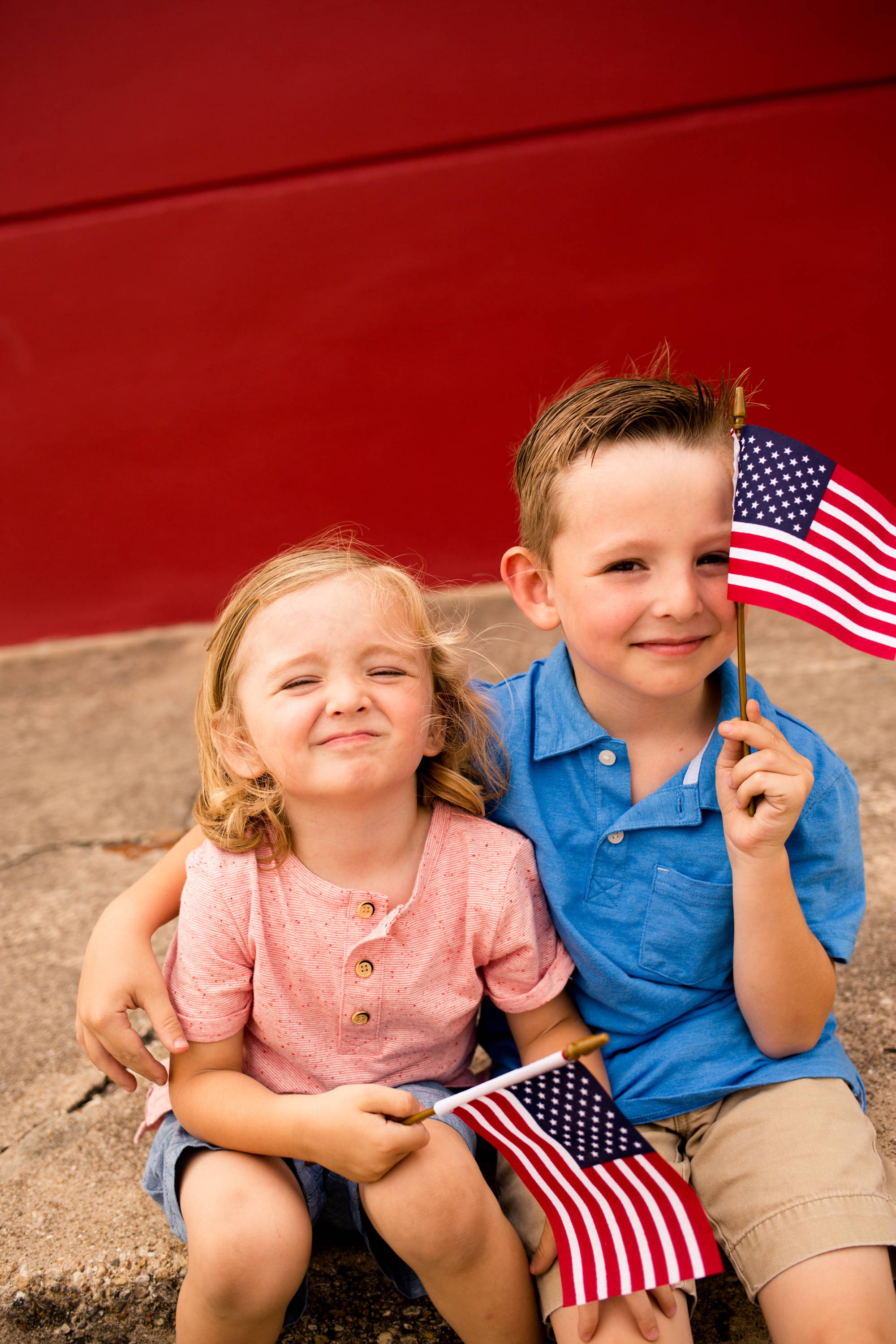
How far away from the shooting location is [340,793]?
4.10 ft

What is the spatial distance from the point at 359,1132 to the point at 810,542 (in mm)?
821

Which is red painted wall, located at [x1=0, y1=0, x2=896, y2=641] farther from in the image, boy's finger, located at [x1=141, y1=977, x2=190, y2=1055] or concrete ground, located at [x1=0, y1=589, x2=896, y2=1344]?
boy's finger, located at [x1=141, y1=977, x2=190, y2=1055]

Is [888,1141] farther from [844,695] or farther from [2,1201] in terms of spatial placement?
[844,695]

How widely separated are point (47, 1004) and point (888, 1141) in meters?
1.42

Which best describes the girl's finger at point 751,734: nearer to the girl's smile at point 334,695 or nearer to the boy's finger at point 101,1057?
the girl's smile at point 334,695

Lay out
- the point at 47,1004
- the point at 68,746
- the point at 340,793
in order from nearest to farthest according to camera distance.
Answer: the point at 340,793 < the point at 47,1004 < the point at 68,746

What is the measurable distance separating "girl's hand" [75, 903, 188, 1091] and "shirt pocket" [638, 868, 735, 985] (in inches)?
23.4

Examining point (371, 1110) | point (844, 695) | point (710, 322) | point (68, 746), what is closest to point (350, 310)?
point (710, 322)

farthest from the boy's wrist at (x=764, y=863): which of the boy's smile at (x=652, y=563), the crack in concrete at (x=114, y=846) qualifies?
the crack in concrete at (x=114, y=846)

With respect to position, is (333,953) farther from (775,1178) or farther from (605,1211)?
(775,1178)

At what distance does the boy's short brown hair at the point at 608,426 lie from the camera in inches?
52.9

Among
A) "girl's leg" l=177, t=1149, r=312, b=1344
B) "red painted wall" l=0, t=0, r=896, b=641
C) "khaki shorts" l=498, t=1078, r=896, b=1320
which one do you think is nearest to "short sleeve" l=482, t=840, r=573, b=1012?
"khaki shorts" l=498, t=1078, r=896, b=1320

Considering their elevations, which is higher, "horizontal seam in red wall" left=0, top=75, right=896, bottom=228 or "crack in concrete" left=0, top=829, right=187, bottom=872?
"horizontal seam in red wall" left=0, top=75, right=896, bottom=228

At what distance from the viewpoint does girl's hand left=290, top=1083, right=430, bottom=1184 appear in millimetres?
1119
